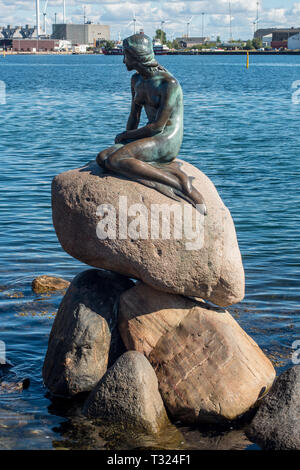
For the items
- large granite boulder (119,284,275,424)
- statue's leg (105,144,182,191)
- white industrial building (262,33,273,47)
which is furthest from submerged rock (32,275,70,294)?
white industrial building (262,33,273,47)

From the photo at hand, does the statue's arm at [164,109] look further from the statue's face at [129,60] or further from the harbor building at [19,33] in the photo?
the harbor building at [19,33]

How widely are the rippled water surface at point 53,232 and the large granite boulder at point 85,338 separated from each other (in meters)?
0.32

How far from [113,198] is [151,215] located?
1.56ft

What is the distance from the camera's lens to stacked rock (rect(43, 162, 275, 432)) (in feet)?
26.4

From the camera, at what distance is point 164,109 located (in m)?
8.66

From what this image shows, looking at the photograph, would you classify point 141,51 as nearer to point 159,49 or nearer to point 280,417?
point 280,417

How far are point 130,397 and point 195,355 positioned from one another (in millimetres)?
953

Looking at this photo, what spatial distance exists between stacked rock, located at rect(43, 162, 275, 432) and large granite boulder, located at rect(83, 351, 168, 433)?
0.01 metres

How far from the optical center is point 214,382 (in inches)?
321

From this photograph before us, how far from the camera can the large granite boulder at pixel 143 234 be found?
816 centimetres

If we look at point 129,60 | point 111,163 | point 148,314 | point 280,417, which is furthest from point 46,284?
point 280,417

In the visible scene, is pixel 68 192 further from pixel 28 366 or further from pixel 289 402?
pixel 289 402
